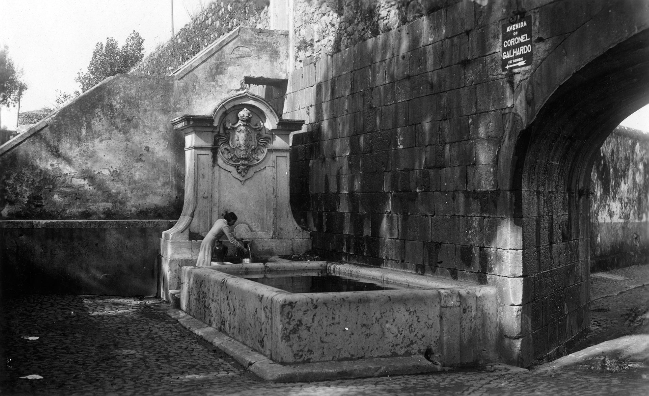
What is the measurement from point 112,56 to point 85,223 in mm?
17075

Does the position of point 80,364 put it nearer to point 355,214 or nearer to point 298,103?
point 355,214

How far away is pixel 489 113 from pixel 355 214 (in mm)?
3041

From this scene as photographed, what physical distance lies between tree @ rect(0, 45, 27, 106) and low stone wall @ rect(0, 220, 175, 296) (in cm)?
1670

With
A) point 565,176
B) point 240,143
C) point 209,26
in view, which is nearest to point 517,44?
point 565,176

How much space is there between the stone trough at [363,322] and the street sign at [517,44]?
7.29 feet

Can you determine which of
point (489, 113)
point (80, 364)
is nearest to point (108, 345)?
point (80, 364)

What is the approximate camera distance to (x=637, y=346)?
22.8 feet

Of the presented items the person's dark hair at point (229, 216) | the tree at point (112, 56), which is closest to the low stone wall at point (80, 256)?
the person's dark hair at point (229, 216)

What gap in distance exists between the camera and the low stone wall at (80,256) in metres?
10.3

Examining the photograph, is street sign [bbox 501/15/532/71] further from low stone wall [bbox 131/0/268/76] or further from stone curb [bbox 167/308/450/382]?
low stone wall [bbox 131/0/268/76]

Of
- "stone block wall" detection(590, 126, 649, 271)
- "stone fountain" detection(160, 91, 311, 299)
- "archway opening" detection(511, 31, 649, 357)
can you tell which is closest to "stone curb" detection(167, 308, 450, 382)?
"archway opening" detection(511, 31, 649, 357)

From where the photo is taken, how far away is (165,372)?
5930 millimetres

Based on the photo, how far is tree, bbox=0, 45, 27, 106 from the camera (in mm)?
26719

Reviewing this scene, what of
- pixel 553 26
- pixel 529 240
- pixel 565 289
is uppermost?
→ pixel 553 26
